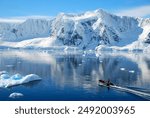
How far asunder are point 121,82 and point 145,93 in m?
11.4

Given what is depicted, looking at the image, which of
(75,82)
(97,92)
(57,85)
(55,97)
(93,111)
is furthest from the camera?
(75,82)

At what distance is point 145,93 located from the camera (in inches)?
1737

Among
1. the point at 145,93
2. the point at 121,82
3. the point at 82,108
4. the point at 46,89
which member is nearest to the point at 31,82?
the point at 46,89

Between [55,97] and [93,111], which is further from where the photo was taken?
[55,97]

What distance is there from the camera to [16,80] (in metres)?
51.0

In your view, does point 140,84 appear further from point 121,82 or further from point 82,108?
point 82,108

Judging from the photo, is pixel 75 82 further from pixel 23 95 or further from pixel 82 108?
pixel 82 108

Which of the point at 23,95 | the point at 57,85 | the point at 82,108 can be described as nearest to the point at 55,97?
the point at 23,95

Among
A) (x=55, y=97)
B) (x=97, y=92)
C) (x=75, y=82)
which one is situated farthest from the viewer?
(x=75, y=82)

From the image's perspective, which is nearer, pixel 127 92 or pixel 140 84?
pixel 127 92

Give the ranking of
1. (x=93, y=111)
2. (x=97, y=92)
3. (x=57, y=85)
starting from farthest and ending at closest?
(x=57, y=85) < (x=97, y=92) < (x=93, y=111)

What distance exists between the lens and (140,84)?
5281 centimetres

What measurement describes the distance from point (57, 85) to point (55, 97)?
365 inches

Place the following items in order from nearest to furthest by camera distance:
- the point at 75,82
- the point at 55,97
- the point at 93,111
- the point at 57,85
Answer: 1. the point at 93,111
2. the point at 55,97
3. the point at 57,85
4. the point at 75,82
